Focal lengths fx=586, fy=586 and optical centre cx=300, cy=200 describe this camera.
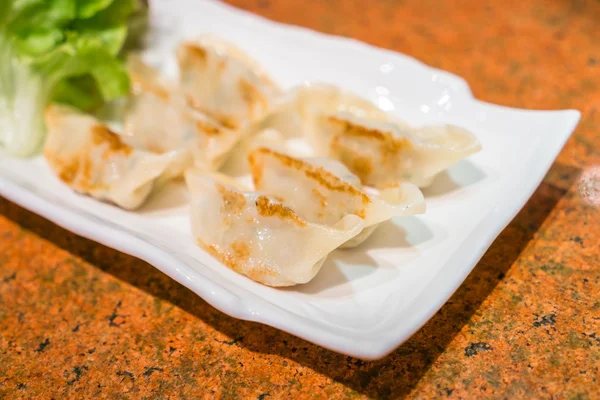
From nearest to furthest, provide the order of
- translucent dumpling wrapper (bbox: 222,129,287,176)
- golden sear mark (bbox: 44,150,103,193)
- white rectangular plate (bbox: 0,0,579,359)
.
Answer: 1. white rectangular plate (bbox: 0,0,579,359)
2. golden sear mark (bbox: 44,150,103,193)
3. translucent dumpling wrapper (bbox: 222,129,287,176)

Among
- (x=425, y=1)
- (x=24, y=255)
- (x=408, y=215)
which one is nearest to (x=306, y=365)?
(x=408, y=215)

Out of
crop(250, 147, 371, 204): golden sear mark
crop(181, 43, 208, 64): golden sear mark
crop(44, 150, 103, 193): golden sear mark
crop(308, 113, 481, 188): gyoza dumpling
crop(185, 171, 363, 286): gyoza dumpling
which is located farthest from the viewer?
crop(181, 43, 208, 64): golden sear mark

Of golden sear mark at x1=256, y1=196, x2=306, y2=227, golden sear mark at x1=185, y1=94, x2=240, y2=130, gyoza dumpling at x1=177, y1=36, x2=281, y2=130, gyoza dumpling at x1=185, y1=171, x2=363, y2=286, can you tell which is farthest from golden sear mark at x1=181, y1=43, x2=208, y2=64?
golden sear mark at x1=256, y1=196, x2=306, y2=227

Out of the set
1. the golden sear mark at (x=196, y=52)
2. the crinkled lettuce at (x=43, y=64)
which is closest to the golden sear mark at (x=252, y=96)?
the golden sear mark at (x=196, y=52)

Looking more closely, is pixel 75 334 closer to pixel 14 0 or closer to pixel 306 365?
pixel 306 365

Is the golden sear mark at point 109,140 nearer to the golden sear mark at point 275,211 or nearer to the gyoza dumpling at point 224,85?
the gyoza dumpling at point 224,85

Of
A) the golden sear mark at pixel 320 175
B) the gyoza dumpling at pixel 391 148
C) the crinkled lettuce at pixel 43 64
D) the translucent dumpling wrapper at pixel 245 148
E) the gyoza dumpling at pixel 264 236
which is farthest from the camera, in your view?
the crinkled lettuce at pixel 43 64

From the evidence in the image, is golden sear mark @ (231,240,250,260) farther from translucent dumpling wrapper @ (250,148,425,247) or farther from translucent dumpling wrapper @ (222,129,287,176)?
translucent dumpling wrapper @ (222,129,287,176)

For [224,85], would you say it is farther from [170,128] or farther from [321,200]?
[321,200]
